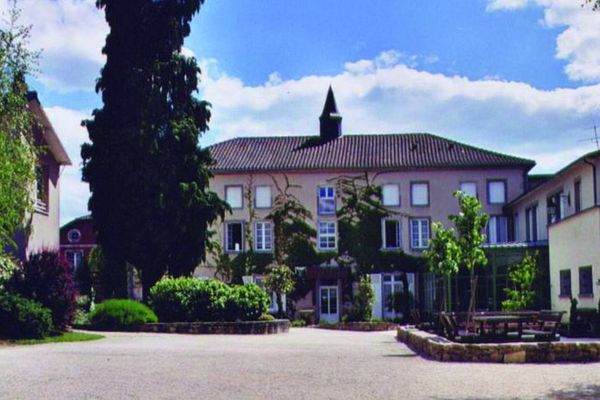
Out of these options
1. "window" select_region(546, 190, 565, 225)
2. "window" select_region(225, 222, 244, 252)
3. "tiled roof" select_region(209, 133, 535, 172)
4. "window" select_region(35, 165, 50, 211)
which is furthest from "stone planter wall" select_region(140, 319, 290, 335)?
"tiled roof" select_region(209, 133, 535, 172)

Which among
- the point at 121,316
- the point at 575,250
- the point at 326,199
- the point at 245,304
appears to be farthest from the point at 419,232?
the point at 121,316

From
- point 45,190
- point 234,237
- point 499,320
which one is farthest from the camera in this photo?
point 234,237

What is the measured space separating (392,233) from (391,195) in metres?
2.03

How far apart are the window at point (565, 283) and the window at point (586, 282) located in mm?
1255

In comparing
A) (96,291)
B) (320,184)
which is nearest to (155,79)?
(96,291)

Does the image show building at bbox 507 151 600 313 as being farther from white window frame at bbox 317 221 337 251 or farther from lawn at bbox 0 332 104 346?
lawn at bbox 0 332 104 346

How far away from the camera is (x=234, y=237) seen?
4831cm

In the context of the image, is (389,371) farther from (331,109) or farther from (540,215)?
(331,109)

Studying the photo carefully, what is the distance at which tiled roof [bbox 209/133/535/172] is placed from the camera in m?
47.8

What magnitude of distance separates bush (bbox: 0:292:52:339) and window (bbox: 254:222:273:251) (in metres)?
26.4

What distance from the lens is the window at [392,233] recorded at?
47.5 metres

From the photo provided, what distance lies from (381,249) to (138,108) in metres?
18.1

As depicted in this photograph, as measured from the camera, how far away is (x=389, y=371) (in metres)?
14.3

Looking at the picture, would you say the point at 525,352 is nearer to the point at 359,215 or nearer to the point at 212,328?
the point at 212,328
